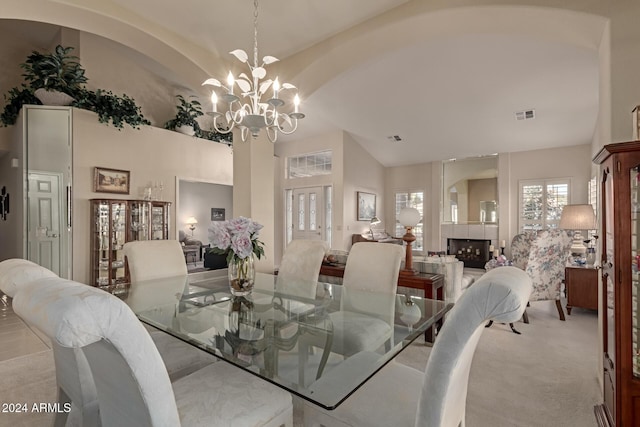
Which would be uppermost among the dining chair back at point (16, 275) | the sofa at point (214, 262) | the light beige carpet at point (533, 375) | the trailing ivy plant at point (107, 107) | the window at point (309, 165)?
the trailing ivy plant at point (107, 107)

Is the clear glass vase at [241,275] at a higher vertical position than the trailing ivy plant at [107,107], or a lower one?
lower

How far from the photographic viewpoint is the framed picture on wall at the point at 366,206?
720 centimetres

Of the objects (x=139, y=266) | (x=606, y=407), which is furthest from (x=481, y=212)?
(x=139, y=266)

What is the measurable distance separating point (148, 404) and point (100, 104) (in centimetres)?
524

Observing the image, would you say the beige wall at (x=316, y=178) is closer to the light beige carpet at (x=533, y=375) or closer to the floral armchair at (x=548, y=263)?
the floral armchair at (x=548, y=263)

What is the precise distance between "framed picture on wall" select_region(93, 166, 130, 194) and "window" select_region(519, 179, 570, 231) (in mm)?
7782

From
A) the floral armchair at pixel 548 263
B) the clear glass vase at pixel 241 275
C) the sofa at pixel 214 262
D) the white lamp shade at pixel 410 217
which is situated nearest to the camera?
the clear glass vase at pixel 241 275

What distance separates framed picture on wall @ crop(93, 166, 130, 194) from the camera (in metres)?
4.71

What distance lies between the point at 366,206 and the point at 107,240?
17.2 feet

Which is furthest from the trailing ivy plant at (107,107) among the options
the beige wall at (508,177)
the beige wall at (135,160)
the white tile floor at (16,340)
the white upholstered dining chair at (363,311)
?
the beige wall at (508,177)

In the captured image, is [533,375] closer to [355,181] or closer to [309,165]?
[355,181]

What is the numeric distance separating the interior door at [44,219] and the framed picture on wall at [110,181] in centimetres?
45

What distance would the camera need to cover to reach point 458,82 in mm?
4555

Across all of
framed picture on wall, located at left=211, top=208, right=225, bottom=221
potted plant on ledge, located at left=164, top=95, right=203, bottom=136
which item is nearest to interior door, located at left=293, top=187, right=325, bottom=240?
potted plant on ledge, located at left=164, top=95, right=203, bottom=136
